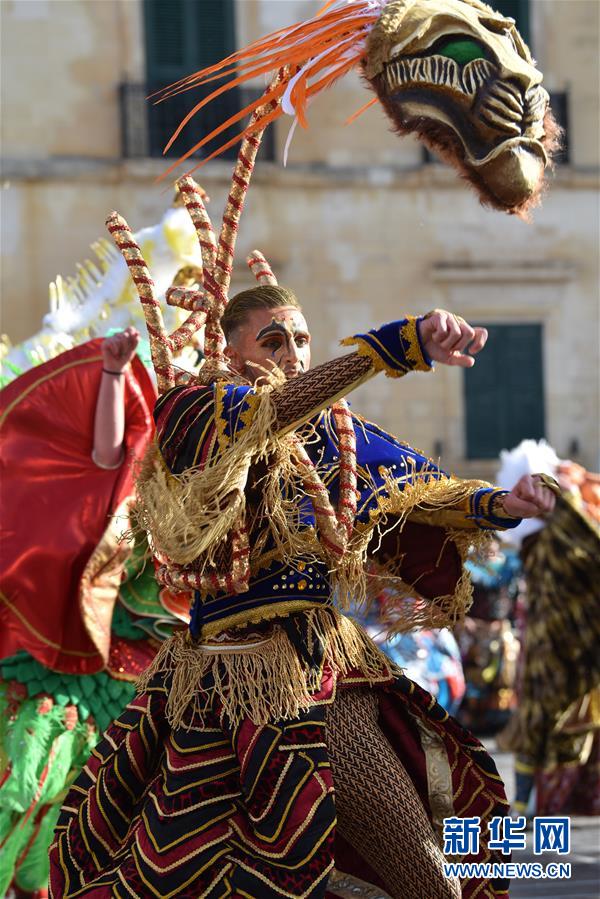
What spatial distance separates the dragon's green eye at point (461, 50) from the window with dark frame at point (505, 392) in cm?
1229

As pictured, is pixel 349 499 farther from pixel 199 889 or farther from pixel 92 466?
pixel 92 466

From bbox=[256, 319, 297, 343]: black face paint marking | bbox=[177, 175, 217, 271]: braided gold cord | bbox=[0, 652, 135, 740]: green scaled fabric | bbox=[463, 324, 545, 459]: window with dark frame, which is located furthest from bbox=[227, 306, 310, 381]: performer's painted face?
bbox=[463, 324, 545, 459]: window with dark frame

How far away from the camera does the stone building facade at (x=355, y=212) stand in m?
14.7

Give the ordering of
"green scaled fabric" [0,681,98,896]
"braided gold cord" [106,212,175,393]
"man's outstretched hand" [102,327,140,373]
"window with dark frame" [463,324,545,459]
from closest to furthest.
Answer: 1. "braided gold cord" [106,212,175,393]
2. "man's outstretched hand" [102,327,140,373]
3. "green scaled fabric" [0,681,98,896]
4. "window with dark frame" [463,324,545,459]

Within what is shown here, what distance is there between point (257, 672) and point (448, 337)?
84 cm

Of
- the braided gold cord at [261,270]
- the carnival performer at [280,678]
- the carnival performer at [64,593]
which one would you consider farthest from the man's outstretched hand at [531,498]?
the carnival performer at [64,593]

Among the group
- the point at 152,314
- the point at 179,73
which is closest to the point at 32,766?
the point at 152,314

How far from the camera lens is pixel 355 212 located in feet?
50.5

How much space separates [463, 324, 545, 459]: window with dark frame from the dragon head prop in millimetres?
12196

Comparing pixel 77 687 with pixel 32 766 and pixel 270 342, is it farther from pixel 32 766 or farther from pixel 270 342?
pixel 270 342

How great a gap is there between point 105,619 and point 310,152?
35.5ft

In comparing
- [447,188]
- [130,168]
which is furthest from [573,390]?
[130,168]

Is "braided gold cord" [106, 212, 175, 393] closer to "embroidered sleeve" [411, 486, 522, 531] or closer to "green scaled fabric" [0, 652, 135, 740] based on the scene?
"embroidered sleeve" [411, 486, 522, 531]

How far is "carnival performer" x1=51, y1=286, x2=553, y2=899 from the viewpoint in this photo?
128 inches
